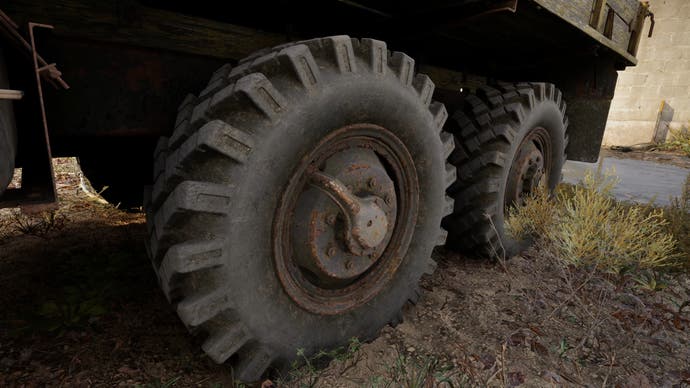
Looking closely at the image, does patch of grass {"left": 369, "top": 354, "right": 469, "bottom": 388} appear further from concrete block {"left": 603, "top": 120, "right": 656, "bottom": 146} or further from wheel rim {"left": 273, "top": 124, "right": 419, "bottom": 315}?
concrete block {"left": 603, "top": 120, "right": 656, "bottom": 146}

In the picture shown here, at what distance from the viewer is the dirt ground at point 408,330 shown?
4.97 feet

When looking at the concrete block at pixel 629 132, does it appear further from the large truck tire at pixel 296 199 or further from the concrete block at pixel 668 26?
the large truck tire at pixel 296 199

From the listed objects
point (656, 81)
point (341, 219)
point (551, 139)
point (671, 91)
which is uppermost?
point (656, 81)

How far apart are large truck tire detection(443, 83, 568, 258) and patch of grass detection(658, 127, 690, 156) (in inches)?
423

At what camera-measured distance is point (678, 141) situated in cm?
1060

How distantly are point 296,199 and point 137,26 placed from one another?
3.01ft

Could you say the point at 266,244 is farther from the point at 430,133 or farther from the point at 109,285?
the point at 109,285

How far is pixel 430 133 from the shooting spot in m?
1.81

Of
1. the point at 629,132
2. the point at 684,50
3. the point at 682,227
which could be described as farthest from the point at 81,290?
the point at 684,50

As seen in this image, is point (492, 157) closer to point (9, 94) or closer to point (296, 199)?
point (296, 199)

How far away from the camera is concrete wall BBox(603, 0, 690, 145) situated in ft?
34.7

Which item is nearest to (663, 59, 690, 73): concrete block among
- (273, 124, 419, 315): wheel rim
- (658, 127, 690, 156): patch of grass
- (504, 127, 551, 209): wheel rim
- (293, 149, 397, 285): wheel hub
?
(658, 127, 690, 156): patch of grass

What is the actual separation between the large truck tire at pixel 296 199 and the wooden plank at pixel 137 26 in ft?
0.92

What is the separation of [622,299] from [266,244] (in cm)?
237
